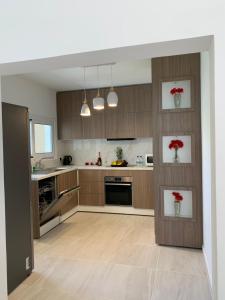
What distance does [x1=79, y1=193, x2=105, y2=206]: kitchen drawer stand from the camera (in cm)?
495

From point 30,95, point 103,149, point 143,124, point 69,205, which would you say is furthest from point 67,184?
point 143,124

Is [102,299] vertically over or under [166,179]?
under

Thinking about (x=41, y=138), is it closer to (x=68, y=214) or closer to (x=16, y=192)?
(x=68, y=214)

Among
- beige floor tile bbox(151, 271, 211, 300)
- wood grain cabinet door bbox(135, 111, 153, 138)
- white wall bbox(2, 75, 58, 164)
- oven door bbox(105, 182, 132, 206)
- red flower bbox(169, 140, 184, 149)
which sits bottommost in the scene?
beige floor tile bbox(151, 271, 211, 300)

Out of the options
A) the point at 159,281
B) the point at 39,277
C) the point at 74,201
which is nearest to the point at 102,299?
the point at 159,281

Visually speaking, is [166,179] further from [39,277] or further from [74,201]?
[74,201]

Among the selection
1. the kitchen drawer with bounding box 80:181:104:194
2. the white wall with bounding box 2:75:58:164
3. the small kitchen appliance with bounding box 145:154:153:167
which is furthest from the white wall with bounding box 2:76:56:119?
the small kitchen appliance with bounding box 145:154:153:167

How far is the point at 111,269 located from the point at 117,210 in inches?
84.2

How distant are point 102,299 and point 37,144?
3186mm

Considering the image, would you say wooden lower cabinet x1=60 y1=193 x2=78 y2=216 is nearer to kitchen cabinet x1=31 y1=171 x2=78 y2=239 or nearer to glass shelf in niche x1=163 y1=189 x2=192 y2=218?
kitchen cabinet x1=31 y1=171 x2=78 y2=239

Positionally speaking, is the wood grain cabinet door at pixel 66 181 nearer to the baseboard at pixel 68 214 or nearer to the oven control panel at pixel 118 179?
the baseboard at pixel 68 214

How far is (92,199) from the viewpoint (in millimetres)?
5016

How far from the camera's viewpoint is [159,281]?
2.53 m

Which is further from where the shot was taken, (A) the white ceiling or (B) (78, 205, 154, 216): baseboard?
(B) (78, 205, 154, 216): baseboard
